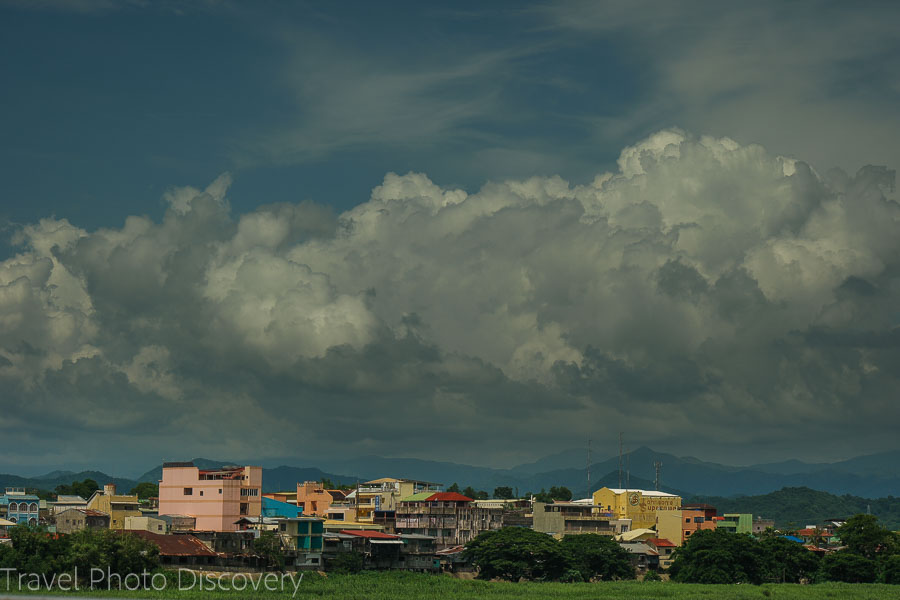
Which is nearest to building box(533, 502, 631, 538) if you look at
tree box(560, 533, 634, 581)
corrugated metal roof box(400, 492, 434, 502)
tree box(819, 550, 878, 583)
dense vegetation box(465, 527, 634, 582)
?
corrugated metal roof box(400, 492, 434, 502)

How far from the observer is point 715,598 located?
79.6 meters

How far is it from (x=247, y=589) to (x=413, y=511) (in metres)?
36.9

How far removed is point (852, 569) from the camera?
98.1 meters

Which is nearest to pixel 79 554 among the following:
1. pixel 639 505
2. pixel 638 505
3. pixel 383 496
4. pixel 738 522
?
pixel 383 496

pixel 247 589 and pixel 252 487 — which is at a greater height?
pixel 252 487

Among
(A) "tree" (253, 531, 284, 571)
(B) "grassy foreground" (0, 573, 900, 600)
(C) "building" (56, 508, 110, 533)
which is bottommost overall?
(B) "grassy foreground" (0, 573, 900, 600)

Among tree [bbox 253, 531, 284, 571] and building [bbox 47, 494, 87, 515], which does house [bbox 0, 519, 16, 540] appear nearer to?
building [bbox 47, 494, 87, 515]

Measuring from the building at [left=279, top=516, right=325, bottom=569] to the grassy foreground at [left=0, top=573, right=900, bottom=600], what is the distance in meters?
3.10

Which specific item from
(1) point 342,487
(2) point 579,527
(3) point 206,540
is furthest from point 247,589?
(1) point 342,487

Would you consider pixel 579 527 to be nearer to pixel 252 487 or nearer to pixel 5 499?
pixel 252 487

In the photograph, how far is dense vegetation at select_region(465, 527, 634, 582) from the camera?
9575cm

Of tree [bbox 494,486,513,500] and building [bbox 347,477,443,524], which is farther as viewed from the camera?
tree [bbox 494,486,513,500]

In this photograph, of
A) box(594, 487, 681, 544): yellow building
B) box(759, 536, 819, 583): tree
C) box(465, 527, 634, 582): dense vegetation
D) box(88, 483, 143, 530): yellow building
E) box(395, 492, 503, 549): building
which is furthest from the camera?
box(594, 487, 681, 544): yellow building

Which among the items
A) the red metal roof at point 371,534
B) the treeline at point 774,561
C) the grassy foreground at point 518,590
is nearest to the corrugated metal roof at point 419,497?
the red metal roof at point 371,534
